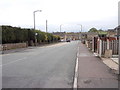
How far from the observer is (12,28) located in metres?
37.2

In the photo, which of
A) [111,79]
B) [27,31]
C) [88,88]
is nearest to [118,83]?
[111,79]

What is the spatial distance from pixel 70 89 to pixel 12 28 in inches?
1240

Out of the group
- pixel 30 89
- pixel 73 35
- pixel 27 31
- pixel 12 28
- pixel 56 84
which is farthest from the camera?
pixel 73 35

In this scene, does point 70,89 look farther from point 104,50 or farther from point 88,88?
point 104,50

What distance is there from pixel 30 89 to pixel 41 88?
1.29 feet

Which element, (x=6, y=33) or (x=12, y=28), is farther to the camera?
(x=12, y=28)

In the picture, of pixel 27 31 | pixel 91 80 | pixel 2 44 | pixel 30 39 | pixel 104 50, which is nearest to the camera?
pixel 91 80

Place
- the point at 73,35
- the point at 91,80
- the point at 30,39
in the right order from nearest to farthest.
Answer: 1. the point at 91,80
2. the point at 30,39
3. the point at 73,35

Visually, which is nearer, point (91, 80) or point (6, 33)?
point (91, 80)

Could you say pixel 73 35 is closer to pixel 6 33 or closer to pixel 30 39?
pixel 30 39

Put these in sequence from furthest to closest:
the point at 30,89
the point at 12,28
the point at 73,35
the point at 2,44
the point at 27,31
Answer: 1. the point at 73,35
2. the point at 27,31
3. the point at 12,28
4. the point at 2,44
5. the point at 30,89

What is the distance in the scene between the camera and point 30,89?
7156 mm

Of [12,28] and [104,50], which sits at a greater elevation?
[12,28]

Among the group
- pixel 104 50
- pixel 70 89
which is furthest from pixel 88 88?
pixel 104 50
